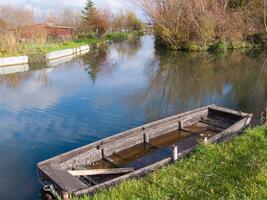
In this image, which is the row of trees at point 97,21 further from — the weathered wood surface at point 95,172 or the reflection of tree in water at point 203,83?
the weathered wood surface at point 95,172

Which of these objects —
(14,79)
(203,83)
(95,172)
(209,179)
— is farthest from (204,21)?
(209,179)

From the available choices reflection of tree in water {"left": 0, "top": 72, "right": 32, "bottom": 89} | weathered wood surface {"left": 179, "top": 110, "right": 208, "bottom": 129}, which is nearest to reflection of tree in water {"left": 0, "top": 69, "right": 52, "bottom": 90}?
reflection of tree in water {"left": 0, "top": 72, "right": 32, "bottom": 89}

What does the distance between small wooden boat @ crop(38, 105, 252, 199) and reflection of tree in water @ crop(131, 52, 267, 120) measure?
81.2 inches

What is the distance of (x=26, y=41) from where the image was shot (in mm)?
31734

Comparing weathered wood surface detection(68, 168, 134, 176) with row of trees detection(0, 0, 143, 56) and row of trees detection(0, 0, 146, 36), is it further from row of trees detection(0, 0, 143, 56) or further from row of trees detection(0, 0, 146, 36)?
row of trees detection(0, 0, 146, 36)

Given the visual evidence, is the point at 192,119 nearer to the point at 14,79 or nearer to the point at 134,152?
the point at 134,152

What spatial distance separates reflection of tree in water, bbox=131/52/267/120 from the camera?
1423 cm

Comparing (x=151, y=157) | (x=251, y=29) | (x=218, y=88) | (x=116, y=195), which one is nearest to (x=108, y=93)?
(x=218, y=88)

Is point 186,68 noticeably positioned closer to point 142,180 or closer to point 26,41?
point 26,41

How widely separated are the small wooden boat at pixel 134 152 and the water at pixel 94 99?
0.97m

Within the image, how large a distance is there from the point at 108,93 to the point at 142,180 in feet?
36.4

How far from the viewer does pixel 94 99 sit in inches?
603

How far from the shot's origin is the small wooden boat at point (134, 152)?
6.28m

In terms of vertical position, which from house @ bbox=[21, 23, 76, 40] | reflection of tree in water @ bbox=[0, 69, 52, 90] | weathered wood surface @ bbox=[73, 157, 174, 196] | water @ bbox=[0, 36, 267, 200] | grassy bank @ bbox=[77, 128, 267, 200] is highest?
house @ bbox=[21, 23, 76, 40]
